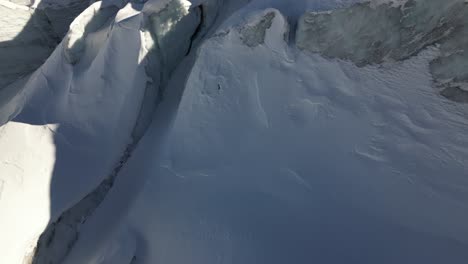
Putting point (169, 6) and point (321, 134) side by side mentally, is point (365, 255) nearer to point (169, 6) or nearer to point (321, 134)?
point (321, 134)

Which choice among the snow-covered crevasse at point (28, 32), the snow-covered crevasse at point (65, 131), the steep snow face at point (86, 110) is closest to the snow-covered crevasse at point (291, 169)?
the steep snow face at point (86, 110)

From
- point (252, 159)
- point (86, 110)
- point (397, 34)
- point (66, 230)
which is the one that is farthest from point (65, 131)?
point (397, 34)

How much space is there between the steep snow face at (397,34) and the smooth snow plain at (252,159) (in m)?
0.07

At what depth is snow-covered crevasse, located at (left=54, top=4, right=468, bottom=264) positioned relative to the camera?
6.45 feet

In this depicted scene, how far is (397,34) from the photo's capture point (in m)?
2.10

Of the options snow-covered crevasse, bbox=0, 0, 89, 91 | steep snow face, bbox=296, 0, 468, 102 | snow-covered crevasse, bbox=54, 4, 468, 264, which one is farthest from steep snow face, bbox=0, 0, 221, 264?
→ snow-covered crevasse, bbox=0, 0, 89, 91

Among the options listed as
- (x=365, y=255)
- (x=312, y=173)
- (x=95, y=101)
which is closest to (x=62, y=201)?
(x=95, y=101)

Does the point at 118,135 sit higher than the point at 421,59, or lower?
lower

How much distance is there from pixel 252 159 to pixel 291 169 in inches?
11.8

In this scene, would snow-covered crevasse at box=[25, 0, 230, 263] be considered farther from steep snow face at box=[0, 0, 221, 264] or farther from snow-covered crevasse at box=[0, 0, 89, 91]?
snow-covered crevasse at box=[0, 0, 89, 91]

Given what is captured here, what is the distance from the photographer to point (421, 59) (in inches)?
79.5

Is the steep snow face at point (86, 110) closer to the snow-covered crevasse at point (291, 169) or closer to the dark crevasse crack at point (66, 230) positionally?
the dark crevasse crack at point (66, 230)

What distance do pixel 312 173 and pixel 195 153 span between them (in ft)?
3.08

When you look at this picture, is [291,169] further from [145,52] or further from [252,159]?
[145,52]
